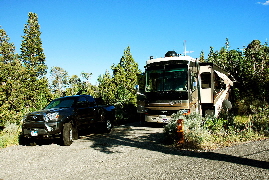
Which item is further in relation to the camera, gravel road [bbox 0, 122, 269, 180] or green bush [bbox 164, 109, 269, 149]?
green bush [bbox 164, 109, 269, 149]

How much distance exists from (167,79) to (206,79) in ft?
7.57

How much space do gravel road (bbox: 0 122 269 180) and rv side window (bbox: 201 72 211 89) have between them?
5595 millimetres

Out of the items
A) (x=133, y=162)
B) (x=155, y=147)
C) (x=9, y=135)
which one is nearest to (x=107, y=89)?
(x=9, y=135)

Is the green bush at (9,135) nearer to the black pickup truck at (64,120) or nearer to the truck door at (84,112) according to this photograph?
the black pickup truck at (64,120)

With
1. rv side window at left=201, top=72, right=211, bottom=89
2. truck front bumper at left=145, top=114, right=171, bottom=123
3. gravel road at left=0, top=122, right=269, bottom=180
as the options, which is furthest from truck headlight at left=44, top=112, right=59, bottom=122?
rv side window at left=201, top=72, right=211, bottom=89

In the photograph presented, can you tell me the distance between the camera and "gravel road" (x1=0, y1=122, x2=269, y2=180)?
5102 millimetres

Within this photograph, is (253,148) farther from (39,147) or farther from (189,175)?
(39,147)

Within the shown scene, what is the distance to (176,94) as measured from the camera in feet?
37.8

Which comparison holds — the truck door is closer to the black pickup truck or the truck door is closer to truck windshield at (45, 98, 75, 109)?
the black pickup truck

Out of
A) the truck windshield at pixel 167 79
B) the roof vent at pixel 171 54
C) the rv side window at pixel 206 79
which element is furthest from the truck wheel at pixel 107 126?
the rv side window at pixel 206 79

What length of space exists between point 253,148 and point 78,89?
13.3 meters

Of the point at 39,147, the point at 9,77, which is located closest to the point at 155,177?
the point at 39,147

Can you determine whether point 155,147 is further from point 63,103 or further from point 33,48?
point 33,48

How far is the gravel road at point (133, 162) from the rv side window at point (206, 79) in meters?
5.60
